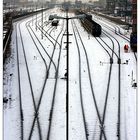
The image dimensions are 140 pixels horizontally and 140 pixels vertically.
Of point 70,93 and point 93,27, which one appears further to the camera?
point 93,27

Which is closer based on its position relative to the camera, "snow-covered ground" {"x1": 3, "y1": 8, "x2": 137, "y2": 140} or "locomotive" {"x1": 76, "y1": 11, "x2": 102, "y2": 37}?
"snow-covered ground" {"x1": 3, "y1": 8, "x2": 137, "y2": 140}

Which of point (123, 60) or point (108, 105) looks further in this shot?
point (123, 60)

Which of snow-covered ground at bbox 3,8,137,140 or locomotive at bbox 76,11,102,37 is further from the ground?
locomotive at bbox 76,11,102,37

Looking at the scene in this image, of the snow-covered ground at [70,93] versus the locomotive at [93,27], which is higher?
the locomotive at [93,27]

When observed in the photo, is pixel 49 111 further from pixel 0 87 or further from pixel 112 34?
pixel 112 34

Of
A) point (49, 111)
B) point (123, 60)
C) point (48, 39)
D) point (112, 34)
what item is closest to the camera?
point (49, 111)

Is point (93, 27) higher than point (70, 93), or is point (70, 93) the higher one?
point (93, 27)

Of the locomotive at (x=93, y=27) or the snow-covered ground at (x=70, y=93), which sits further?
the locomotive at (x=93, y=27)

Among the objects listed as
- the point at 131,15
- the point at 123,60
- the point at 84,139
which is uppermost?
the point at 131,15

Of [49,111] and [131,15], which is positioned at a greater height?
[131,15]

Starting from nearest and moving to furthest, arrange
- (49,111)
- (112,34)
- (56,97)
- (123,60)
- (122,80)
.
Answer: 1. (49,111)
2. (56,97)
3. (122,80)
4. (123,60)
5. (112,34)

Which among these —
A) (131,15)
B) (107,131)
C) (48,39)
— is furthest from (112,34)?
(107,131)
